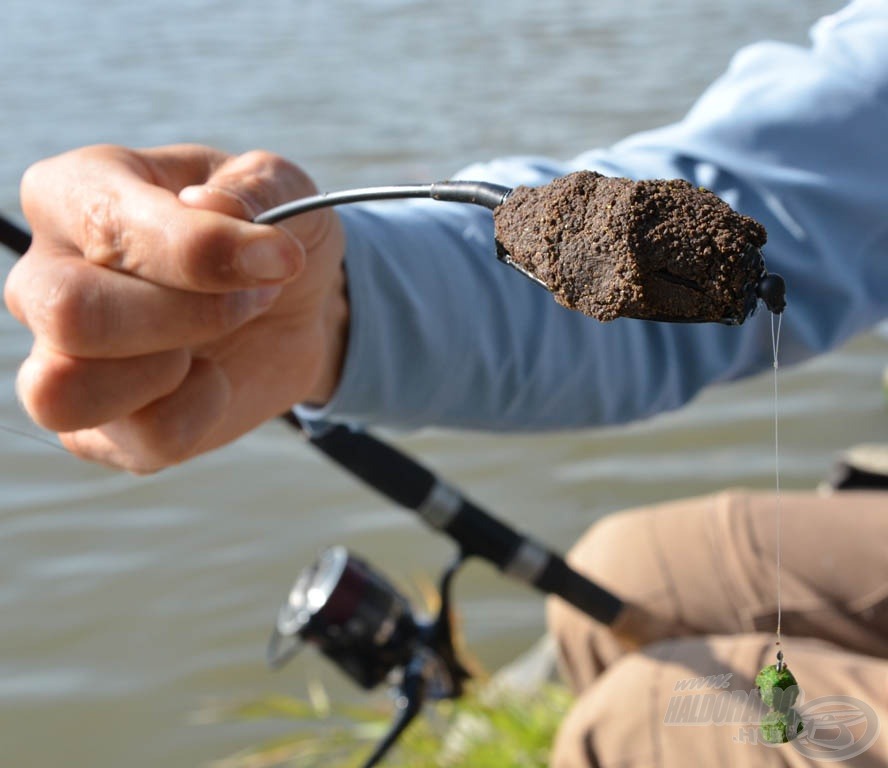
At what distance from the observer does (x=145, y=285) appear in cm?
123

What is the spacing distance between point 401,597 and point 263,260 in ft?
3.45

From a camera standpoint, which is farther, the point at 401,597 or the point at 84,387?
the point at 401,597

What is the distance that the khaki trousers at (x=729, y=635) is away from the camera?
56.7 inches

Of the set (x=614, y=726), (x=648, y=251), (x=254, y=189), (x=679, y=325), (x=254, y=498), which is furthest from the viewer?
(x=254, y=498)

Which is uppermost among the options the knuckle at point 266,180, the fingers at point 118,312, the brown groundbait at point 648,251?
the brown groundbait at point 648,251

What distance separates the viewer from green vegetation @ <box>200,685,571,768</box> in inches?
95.8

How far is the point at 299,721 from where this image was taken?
3025mm

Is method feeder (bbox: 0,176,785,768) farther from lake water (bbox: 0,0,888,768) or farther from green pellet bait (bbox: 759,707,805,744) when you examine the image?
green pellet bait (bbox: 759,707,805,744)

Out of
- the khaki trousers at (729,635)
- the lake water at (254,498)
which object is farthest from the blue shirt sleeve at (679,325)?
the lake water at (254,498)

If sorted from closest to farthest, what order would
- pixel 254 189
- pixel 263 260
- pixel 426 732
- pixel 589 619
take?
pixel 263 260, pixel 254 189, pixel 589 619, pixel 426 732

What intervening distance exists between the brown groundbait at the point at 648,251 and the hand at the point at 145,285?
0.37 meters

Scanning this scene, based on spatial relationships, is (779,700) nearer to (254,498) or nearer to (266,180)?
(266,180)

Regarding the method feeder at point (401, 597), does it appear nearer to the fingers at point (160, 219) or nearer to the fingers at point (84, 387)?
the fingers at point (160, 219)

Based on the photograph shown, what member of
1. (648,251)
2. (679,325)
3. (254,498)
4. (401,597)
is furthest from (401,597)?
(254,498)
